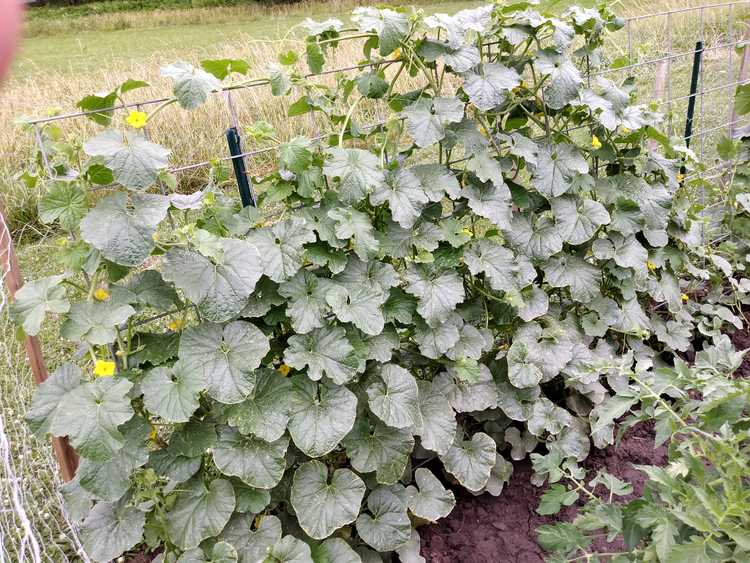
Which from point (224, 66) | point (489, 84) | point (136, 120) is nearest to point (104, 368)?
point (136, 120)

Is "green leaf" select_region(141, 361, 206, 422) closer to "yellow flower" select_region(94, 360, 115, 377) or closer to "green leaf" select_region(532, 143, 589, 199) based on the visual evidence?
"yellow flower" select_region(94, 360, 115, 377)

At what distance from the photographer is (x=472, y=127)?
2109 mm

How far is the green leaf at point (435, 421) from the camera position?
6.61ft

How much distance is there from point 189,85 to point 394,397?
3.21ft

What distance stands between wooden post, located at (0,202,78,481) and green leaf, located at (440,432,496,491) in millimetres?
1087

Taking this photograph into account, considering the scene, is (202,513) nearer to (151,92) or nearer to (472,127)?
(472,127)

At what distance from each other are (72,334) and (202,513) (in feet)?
1.84

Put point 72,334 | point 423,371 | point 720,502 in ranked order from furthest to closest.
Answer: point 423,371, point 72,334, point 720,502

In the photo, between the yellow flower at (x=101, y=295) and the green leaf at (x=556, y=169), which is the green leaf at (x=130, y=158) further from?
the green leaf at (x=556, y=169)

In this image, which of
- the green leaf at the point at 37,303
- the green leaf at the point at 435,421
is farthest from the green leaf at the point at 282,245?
the green leaf at the point at 435,421

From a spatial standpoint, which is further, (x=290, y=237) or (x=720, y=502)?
(x=290, y=237)

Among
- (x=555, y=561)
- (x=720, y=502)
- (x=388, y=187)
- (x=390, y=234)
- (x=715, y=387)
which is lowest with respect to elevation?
(x=555, y=561)

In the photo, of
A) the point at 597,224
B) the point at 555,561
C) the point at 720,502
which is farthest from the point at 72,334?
the point at 597,224

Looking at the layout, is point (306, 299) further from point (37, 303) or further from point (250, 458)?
point (37, 303)
